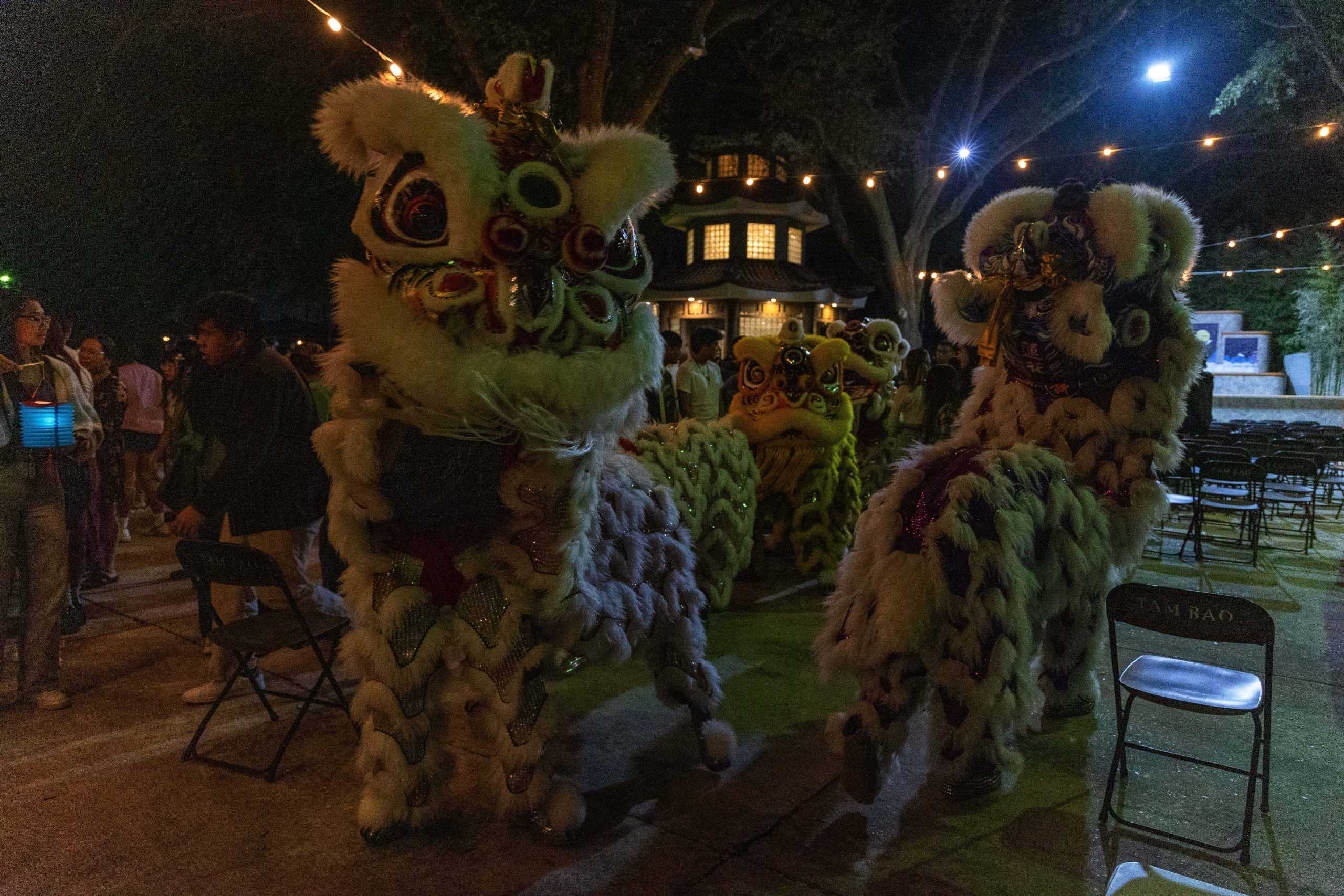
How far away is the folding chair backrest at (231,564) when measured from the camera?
324 cm

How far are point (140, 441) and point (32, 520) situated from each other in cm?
468

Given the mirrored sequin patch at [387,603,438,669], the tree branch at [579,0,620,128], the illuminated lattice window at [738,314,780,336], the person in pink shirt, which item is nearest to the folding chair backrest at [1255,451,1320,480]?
the mirrored sequin patch at [387,603,438,669]

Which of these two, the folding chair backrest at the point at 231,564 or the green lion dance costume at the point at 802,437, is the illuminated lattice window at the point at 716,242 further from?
the folding chair backrest at the point at 231,564

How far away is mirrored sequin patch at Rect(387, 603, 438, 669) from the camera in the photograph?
2.64 m

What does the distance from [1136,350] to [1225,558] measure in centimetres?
463

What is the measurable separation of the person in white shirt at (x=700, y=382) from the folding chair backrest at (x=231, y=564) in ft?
13.9

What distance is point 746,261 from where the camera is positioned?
23.0m

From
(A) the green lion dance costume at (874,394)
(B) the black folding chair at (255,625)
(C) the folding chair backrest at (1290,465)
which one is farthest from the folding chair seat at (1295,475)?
(B) the black folding chair at (255,625)

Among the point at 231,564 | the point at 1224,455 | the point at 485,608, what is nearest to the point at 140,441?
the point at 231,564

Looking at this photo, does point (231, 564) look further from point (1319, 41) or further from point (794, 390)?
point (1319, 41)

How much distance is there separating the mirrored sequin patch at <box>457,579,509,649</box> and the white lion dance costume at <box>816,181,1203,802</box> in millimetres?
1274

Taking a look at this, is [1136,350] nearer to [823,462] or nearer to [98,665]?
[823,462]

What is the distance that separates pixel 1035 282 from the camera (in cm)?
356

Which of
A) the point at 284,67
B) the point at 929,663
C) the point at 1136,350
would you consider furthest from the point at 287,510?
the point at 284,67
